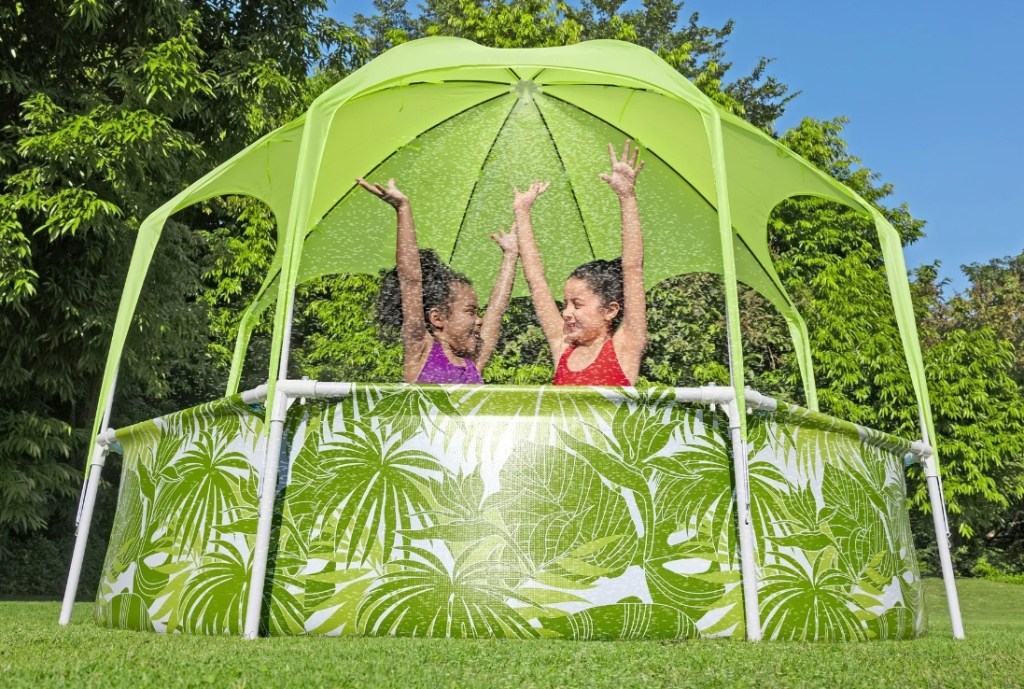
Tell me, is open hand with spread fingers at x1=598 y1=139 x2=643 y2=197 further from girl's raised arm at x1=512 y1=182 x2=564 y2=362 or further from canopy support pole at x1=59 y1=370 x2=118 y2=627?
canopy support pole at x1=59 y1=370 x2=118 y2=627

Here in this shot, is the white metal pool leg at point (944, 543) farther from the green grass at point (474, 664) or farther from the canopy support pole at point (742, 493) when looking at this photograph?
the canopy support pole at point (742, 493)

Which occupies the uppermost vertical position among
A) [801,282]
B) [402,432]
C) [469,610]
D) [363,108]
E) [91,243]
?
[801,282]

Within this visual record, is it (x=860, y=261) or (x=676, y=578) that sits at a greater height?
(x=860, y=261)

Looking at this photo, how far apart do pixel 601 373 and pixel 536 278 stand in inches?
56.5

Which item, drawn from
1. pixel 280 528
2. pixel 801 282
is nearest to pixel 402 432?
pixel 280 528

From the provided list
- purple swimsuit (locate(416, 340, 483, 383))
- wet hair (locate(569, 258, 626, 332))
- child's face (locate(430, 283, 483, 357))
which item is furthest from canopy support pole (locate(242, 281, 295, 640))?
wet hair (locate(569, 258, 626, 332))

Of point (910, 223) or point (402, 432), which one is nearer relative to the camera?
point (402, 432)

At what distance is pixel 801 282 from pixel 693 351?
12.8 ft

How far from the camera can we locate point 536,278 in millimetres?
7430

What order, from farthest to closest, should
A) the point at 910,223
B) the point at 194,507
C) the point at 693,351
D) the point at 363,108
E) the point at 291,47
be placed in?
1. the point at 910,223
2. the point at 693,351
3. the point at 291,47
4. the point at 363,108
5. the point at 194,507

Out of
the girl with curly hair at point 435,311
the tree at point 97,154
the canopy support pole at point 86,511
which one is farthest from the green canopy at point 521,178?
the tree at point 97,154

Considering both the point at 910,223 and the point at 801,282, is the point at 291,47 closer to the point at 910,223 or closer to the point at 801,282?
the point at 801,282

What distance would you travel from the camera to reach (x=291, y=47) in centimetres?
1317

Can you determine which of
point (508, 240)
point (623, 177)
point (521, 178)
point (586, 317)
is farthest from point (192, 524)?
point (521, 178)
